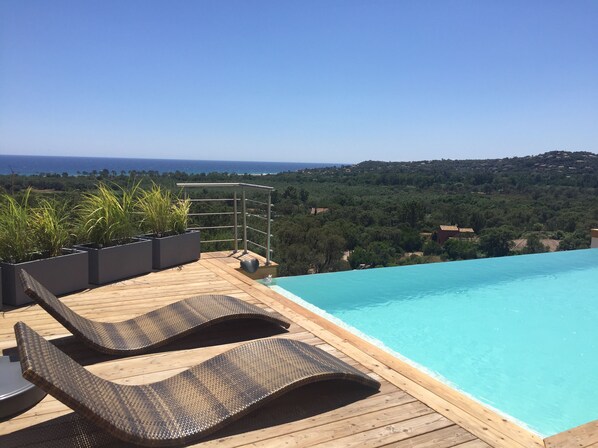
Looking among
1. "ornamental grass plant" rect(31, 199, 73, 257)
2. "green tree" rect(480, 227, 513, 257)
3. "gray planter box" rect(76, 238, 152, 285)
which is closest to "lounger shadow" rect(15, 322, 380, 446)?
"ornamental grass plant" rect(31, 199, 73, 257)

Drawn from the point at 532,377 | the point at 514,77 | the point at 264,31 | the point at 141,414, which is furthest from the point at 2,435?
the point at 514,77

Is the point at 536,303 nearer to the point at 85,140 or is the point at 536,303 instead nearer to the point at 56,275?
the point at 56,275

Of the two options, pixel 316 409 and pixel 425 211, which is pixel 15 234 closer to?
pixel 316 409

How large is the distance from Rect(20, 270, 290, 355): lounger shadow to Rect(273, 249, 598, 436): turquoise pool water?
1.66 metres

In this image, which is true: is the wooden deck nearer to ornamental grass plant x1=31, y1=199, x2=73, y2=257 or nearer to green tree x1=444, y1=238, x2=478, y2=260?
ornamental grass plant x1=31, y1=199, x2=73, y2=257

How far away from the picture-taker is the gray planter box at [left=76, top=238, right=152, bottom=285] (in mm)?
4641

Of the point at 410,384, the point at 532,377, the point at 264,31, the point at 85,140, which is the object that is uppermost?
the point at 264,31

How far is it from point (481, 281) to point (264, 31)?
887 cm

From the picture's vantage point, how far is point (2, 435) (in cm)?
201

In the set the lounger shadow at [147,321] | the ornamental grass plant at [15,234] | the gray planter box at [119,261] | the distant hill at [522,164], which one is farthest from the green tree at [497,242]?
the distant hill at [522,164]

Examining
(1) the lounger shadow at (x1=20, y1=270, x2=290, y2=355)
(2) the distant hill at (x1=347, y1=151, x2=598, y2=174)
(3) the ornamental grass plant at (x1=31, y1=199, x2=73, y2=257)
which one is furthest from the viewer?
(2) the distant hill at (x1=347, y1=151, x2=598, y2=174)

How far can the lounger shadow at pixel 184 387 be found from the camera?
1752 millimetres

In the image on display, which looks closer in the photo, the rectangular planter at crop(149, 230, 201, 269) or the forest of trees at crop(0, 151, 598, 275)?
the rectangular planter at crop(149, 230, 201, 269)

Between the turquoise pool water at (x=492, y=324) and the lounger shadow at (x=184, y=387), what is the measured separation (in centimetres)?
163
